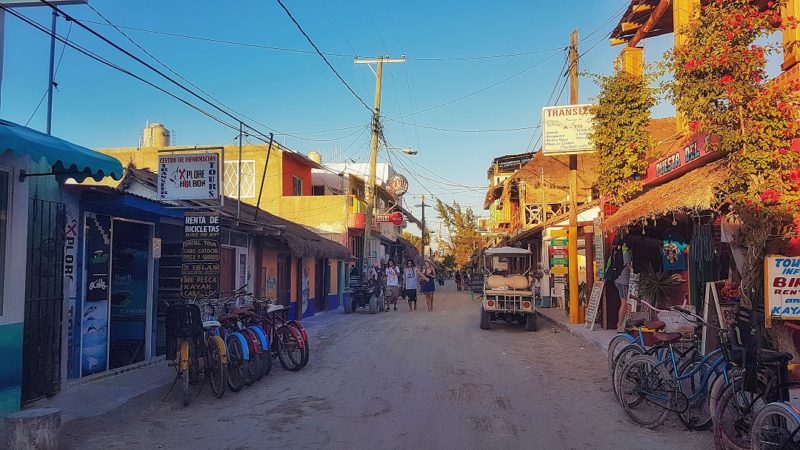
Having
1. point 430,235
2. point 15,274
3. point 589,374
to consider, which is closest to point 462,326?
point 589,374

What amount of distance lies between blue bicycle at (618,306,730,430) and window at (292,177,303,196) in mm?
25186

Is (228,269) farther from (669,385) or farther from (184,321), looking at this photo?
(669,385)

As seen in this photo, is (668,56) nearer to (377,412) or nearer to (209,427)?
(377,412)

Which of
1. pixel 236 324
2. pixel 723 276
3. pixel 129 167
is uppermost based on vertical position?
pixel 129 167

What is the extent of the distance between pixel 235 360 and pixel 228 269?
622cm

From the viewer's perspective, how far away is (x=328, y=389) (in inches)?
346

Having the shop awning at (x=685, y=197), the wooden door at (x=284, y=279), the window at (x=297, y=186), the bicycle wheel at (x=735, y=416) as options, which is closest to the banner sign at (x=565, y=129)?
the shop awning at (x=685, y=197)

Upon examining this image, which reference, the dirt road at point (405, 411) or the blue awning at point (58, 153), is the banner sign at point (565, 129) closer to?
the dirt road at point (405, 411)

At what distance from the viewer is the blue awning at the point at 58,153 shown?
604 cm

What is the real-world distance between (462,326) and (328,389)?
31.6 ft

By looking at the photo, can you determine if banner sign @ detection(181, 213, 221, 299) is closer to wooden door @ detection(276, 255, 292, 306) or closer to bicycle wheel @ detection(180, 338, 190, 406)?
bicycle wheel @ detection(180, 338, 190, 406)

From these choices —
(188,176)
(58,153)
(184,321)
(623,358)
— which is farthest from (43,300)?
(623,358)

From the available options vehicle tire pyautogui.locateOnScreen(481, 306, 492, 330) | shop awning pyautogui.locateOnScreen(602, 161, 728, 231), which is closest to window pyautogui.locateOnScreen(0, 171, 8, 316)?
shop awning pyautogui.locateOnScreen(602, 161, 728, 231)

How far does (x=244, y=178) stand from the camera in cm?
2986
